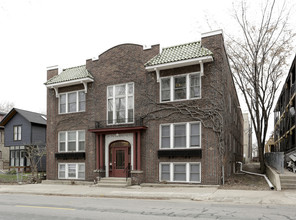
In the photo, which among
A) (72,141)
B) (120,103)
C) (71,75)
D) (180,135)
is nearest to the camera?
(180,135)

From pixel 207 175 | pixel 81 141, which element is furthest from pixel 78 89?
pixel 207 175

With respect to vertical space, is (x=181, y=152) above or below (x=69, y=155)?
above

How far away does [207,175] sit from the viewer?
17047 millimetres

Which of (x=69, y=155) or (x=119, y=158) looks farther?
(x=69, y=155)

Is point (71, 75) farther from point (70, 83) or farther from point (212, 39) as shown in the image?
point (212, 39)

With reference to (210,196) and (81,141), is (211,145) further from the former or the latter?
(81,141)

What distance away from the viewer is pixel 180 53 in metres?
18.6

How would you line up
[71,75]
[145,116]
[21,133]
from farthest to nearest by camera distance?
[21,133], [71,75], [145,116]

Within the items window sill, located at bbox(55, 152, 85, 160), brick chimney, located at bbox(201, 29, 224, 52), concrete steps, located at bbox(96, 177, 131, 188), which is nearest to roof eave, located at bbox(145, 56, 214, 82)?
brick chimney, located at bbox(201, 29, 224, 52)

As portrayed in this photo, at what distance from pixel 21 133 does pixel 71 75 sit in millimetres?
17862

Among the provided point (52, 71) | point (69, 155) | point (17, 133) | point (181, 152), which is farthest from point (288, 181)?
point (17, 133)

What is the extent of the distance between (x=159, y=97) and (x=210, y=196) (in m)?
7.76

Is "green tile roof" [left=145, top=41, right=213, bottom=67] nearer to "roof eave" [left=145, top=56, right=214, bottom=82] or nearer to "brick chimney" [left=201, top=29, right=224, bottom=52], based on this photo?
"roof eave" [left=145, top=56, right=214, bottom=82]

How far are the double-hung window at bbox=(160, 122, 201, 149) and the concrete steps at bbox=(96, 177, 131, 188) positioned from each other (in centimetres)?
326
